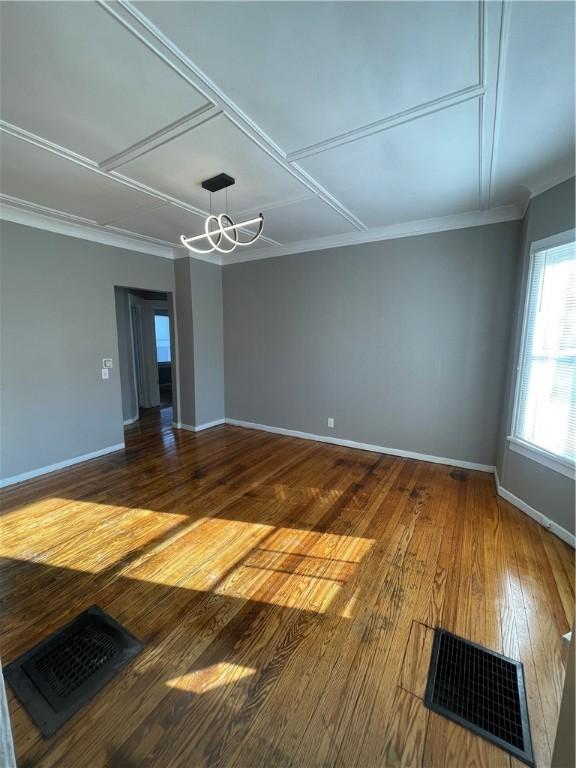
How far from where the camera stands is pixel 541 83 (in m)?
1.59

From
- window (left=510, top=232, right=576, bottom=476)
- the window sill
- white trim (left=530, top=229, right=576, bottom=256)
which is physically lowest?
the window sill

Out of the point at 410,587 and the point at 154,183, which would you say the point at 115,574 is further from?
the point at 154,183

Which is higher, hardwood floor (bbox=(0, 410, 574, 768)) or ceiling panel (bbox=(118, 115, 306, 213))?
ceiling panel (bbox=(118, 115, 306, 213))

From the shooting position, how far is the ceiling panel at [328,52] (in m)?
1.26

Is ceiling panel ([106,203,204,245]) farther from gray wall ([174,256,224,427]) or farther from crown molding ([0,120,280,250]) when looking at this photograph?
gray wall ([174,256,224,427])

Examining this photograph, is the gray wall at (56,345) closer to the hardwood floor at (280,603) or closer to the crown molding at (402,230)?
the hardwood floor at (280,603)

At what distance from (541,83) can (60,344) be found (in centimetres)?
449

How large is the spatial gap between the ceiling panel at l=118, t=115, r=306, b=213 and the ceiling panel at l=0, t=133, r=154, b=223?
34 cm

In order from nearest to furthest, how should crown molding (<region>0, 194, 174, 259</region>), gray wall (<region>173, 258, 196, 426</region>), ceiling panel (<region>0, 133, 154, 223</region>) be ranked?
ceiling panel (<region>0, 133, 154, 223</region>)
crown molding (<region>0, 194, 174, 259</region>)
gray wall (<region>173, 258, 196, 426</region>)

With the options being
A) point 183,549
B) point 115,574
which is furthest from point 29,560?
point 183,549

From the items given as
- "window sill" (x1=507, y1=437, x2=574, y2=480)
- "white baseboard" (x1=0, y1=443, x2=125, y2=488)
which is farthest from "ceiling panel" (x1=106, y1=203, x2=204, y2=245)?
"window sill" (x1=507, y1=437, x2=574, y2=480)

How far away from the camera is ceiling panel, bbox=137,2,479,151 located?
4.12 ft

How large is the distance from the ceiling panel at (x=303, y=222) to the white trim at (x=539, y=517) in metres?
3.22

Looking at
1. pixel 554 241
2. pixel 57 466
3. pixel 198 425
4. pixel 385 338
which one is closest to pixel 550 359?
pixel 554 241
